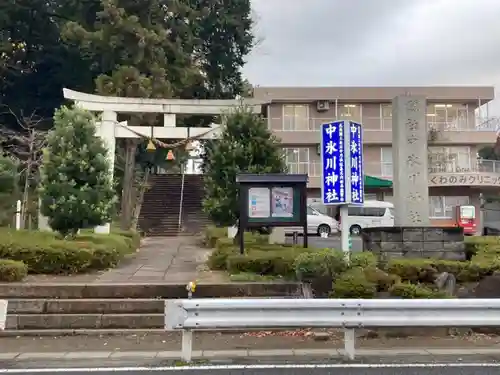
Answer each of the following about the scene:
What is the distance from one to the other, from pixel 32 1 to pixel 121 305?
2736cm

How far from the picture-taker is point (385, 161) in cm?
3634

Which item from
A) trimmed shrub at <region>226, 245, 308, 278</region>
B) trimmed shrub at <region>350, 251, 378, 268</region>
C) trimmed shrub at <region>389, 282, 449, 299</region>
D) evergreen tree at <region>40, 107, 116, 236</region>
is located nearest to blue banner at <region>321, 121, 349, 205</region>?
trimmed shrub at <region>350, 251, 378, 268</region>

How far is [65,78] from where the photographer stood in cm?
3266

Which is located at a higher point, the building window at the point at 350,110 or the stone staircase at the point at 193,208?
the building window at the point at 350,110

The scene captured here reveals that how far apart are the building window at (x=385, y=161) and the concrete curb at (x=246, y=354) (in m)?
29.7

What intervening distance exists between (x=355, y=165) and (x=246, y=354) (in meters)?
4.79

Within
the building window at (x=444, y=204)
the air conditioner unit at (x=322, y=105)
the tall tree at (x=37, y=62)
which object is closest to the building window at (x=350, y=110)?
the air conditioner unit at (x=322, y=105)

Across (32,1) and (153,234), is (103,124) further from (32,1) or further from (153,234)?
(32,1)

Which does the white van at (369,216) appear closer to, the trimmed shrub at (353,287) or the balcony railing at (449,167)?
the balcony railing at (449,167)

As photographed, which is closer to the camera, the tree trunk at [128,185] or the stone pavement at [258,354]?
the stone pavement at [258,354]

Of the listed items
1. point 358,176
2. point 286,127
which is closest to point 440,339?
point 358,176

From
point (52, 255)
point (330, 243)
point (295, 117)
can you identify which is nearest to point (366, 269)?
point (52, 255)

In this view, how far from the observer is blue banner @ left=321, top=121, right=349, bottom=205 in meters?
10.4

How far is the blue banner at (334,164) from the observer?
408 inches
